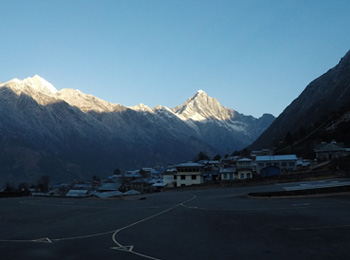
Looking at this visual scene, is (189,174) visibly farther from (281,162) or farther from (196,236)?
(196,236)

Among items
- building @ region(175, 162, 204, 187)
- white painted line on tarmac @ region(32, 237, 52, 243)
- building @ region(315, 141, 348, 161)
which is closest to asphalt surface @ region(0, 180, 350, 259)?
white painted line on tarmac @ region(32, 237, 52, 243)

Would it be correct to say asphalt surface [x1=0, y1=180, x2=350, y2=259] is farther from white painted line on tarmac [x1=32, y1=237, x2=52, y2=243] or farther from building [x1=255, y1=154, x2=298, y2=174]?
building [x1=255, y1=154, x2=298, y2=174]

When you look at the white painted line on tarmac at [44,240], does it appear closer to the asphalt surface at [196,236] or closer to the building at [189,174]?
the asphalt surface at [196,236]

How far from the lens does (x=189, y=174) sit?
9706 centimetres

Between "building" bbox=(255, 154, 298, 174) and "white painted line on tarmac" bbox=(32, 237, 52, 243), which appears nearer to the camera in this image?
"white painted line on tarmac" bbox=(32, 237, 52, 243)

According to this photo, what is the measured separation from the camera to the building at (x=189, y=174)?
96.5 m

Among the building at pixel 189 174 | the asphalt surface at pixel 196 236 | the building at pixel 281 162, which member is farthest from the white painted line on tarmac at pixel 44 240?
the building at pixel 281 162

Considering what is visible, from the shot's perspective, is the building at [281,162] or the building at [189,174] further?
the building at [189,174]

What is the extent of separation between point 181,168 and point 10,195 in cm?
4526

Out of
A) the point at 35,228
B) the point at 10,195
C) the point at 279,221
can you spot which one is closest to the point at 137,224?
the point at 35,228

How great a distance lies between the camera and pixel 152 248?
17.8 metres

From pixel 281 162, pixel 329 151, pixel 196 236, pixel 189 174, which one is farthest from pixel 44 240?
pixel 329 151

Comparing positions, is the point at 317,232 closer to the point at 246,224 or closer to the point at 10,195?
the point at 246,224

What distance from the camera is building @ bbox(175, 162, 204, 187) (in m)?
96.5
